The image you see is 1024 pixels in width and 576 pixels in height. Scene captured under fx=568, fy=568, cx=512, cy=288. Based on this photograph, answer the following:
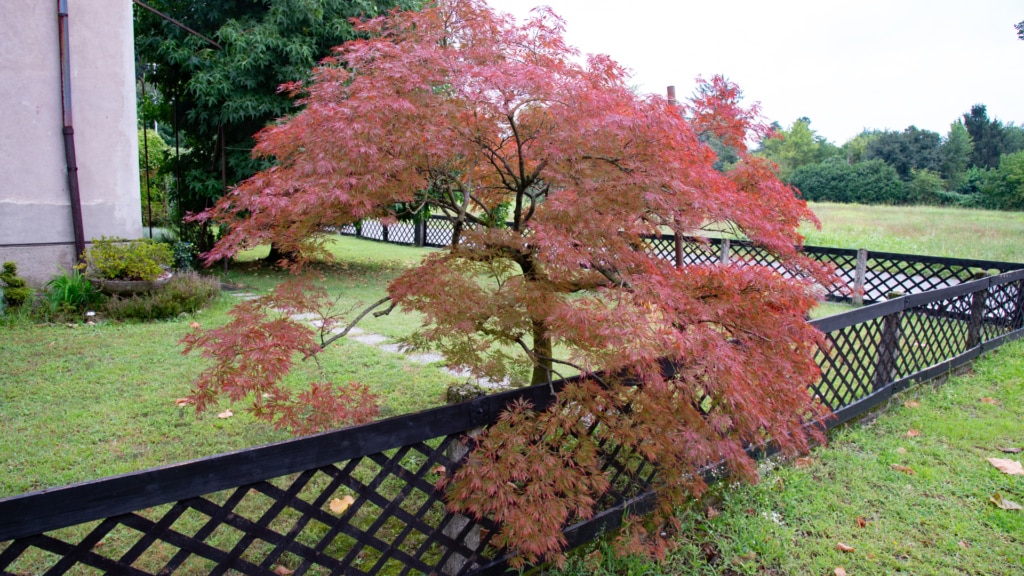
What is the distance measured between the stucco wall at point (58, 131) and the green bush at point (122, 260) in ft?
→ 0.80

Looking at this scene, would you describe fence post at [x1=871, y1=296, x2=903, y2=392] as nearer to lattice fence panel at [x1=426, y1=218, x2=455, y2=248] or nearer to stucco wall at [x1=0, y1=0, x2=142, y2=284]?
stucco wall at [x1=0, y1=0, x2=142, y2=284]

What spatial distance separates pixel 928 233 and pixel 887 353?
52.7 ft

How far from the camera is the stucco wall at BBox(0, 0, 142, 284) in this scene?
17.8 feet

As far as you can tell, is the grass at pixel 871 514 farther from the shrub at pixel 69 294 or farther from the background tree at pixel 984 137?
the background tree at pixel 984 137

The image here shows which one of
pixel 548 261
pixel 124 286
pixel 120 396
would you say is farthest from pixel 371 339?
pixel 548 261

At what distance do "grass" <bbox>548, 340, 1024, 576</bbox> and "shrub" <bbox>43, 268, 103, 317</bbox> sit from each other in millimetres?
5706

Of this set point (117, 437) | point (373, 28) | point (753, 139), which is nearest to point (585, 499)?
point (753, 139)

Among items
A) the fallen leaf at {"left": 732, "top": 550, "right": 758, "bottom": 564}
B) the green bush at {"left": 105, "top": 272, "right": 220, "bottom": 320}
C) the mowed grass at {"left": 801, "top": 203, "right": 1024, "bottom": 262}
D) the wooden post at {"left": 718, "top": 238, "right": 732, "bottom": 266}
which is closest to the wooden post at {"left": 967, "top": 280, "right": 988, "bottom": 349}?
the fallen leaf at {"left": 732, "top": 550, "right": 758, "bottom": 564}

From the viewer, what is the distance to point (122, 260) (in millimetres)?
5930

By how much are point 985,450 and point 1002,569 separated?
1.42 metres

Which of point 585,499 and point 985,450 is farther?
point 985,450

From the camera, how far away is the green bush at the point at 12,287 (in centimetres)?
542

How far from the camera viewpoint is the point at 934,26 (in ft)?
84.6

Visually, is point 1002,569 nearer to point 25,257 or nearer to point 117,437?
point 117,437
